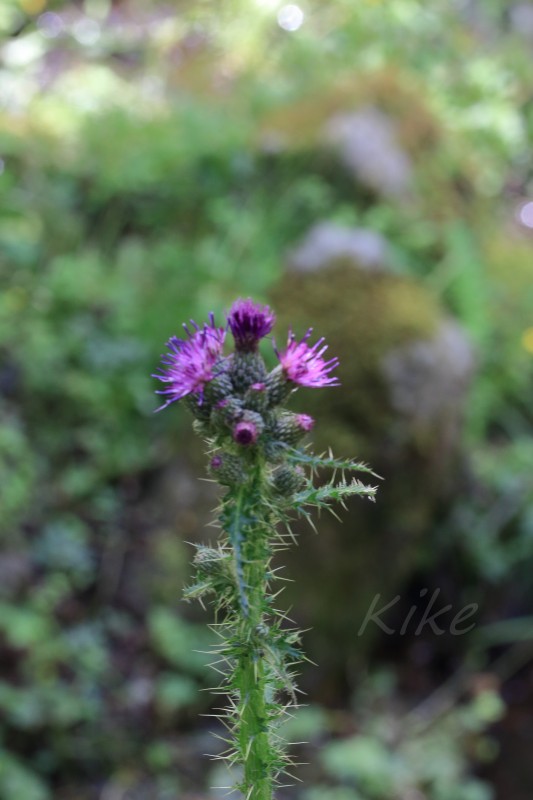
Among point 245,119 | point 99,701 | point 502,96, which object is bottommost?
point 99,701

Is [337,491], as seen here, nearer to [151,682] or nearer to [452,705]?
[151,682]

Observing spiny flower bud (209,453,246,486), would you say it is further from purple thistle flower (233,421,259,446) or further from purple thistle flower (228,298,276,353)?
purple thistle flower (228,298,276,353)

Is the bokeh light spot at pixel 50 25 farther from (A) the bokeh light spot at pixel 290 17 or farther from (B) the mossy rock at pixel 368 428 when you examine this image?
(B) the mossy rock at pixel 368 428

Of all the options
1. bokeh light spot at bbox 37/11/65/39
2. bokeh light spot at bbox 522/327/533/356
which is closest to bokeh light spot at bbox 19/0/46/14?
bokeh light spot at bbox 37/11/65/39

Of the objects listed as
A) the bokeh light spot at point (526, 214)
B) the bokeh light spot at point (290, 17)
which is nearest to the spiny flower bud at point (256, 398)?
the bokeh light spot at point (526, 214)

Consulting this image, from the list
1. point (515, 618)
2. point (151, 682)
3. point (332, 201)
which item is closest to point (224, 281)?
point (332, 201)

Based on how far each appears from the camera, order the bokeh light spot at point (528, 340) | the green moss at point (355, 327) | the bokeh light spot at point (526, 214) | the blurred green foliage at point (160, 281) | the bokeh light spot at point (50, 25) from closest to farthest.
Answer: the blurred green foliage at point (160, 281) → the green moss at point (355, 327) → the bokeh light spot at point (528, 340) → the bokeh light spot at point (526, 214) → the bokeh light spot at point (50, 25)

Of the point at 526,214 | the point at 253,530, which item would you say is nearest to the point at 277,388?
the point at 253,530
